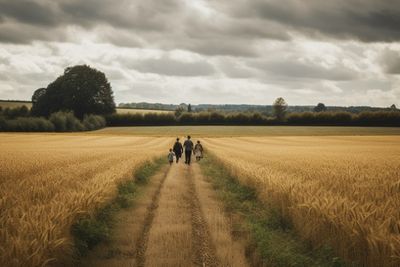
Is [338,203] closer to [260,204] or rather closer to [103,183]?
[260,204]

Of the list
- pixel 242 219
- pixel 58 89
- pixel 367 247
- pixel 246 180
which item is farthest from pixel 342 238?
pixel 58 89

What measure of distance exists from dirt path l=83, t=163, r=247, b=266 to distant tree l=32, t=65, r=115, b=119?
90554mm

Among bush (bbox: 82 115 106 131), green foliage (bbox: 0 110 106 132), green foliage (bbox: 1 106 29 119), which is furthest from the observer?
green foliage (bbox: 1 106 29 119)

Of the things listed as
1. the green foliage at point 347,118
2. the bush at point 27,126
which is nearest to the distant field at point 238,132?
the bush at point 27,126

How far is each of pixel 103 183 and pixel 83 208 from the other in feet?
10.3

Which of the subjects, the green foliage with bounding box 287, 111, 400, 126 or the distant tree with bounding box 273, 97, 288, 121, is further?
the distant tree with bounding box 273, 97, 288, 121

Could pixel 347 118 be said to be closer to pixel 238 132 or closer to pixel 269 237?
pixel 238 132

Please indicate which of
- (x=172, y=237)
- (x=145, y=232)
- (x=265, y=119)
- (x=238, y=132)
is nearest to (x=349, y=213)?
(x=172, y=237)

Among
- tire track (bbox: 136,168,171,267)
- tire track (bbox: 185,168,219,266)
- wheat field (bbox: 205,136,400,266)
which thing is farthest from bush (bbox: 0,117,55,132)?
wheat field (bbox: 205,136,400,266)

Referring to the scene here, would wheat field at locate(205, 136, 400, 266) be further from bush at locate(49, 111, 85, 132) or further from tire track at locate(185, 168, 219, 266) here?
bush at locate(49, 111, 85, 132)

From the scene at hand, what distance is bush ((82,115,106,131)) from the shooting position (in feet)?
304

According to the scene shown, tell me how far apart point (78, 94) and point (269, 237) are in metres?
97.1

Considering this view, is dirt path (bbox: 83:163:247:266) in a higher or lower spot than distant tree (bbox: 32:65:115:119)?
lower

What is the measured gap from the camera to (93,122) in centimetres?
9581
